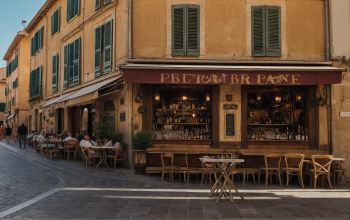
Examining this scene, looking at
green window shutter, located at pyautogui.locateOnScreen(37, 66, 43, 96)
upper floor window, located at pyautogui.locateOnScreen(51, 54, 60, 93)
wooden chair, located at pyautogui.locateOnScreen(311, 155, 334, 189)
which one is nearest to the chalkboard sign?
wooden chair, located at pyautogui.locateOnScreen(311, 155, 334, 189)

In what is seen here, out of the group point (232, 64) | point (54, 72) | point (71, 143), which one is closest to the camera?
point (232, 64)

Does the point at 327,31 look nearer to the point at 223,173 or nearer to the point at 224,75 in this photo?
the point at 224,75

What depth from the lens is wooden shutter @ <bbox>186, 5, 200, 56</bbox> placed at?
579 inches

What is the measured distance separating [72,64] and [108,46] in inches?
176

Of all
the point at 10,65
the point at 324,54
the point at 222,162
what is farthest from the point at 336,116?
the point at 10,65

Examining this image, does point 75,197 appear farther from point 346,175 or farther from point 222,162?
point 346,175

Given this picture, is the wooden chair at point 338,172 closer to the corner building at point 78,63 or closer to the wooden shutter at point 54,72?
the corner building at point 78,63

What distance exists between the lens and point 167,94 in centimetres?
1493

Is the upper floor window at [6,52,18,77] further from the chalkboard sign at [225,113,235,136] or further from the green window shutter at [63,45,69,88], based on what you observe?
the chalkboard sign at [225,113,235,136]

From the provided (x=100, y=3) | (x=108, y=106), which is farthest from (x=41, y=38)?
(x=108, y=106)

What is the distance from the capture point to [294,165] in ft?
41.5

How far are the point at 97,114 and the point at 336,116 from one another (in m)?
8.34

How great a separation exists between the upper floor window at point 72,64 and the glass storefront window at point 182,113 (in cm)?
629

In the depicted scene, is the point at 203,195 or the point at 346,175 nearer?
the point at 203,195
